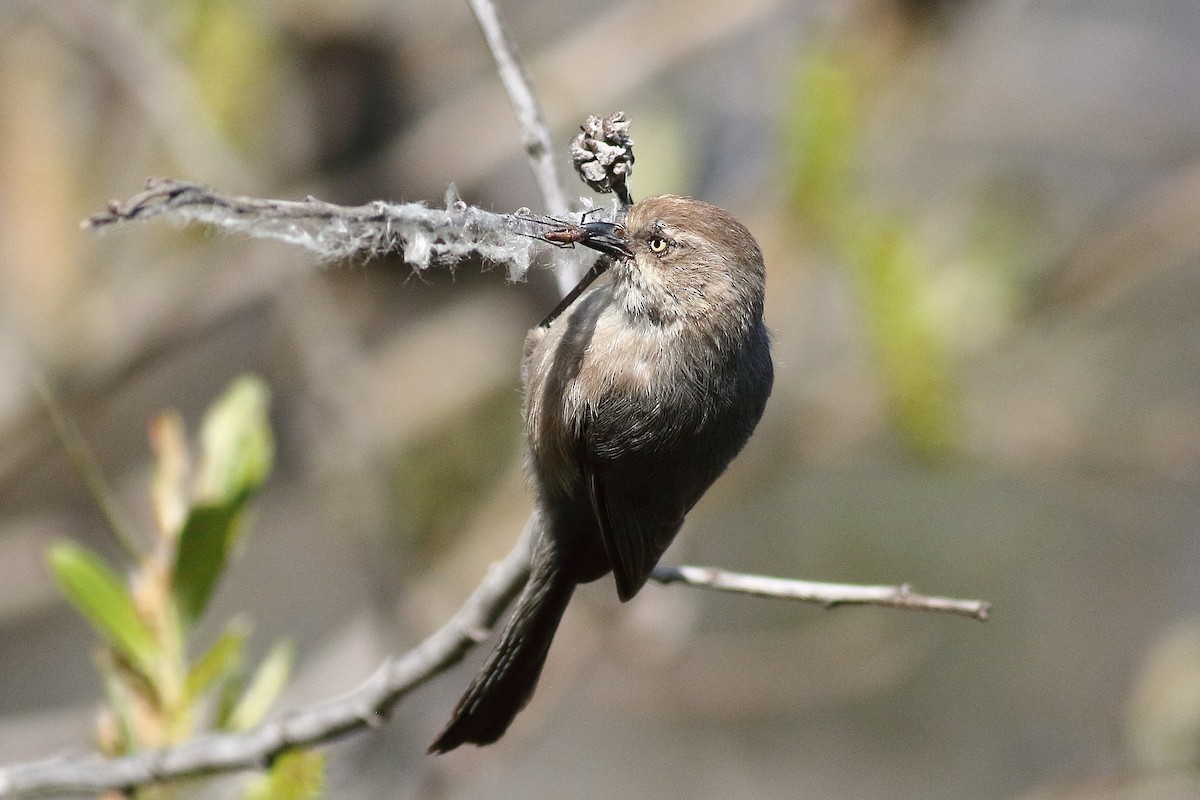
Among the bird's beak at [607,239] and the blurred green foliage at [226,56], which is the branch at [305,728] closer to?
the bird's beak at [607,239]

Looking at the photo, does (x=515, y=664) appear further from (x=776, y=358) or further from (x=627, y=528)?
(x=776, y=358)

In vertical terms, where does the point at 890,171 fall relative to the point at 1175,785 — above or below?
above

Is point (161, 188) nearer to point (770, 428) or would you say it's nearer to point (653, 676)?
point (770, 428)

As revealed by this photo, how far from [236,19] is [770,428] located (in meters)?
2.68

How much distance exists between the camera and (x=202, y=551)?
2.33 metres

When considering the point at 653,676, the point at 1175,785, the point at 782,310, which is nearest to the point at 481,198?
the point at 782,310

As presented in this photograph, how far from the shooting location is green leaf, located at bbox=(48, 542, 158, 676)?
224 cm

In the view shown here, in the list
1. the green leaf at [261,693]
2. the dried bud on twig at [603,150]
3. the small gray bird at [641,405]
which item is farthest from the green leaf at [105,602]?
the dried bud on twig at [603,150]

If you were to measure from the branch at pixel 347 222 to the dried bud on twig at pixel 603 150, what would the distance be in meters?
0.22

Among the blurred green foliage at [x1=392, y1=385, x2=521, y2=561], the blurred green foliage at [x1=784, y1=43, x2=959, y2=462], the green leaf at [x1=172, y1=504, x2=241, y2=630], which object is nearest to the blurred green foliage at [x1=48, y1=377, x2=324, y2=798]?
the green leaf at [x1=172, y1=504, x2=241, y2=630]

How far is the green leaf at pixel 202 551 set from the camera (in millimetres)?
2311

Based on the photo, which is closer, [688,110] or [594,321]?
[594,321]

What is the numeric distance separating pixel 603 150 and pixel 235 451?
993 millimetres

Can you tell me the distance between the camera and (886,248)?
3.60 metres
